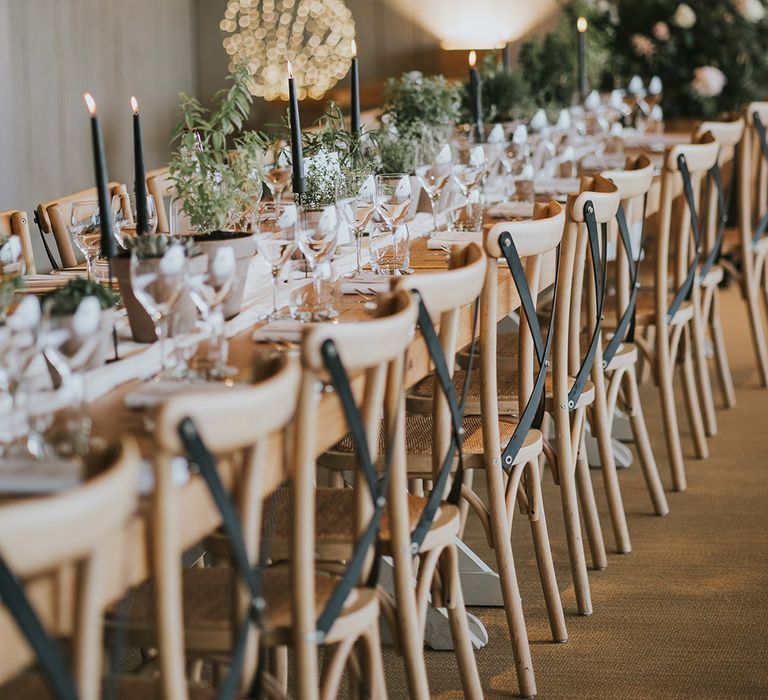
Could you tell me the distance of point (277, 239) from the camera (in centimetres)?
233

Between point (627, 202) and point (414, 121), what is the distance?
0.80 meters

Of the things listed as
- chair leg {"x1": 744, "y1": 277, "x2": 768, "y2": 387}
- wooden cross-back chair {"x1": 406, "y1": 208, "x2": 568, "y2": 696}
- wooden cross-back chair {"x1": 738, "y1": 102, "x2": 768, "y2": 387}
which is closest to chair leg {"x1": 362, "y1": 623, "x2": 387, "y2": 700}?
wooden cross-back chair {"x1": 406, "y1": 208, "x2": 568, "y2": 696}

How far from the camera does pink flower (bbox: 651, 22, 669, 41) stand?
7.06 meters

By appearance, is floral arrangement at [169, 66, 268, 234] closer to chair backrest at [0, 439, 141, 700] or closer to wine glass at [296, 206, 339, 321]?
wine glass at [296, 206, 339, 321]

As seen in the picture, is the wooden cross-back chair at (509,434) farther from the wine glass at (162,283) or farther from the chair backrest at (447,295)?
the wine glass at (162,283)

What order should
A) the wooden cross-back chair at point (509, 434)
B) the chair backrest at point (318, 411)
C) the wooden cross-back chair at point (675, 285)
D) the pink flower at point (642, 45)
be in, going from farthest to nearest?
the pink flower at point (642, 45), the wooden cross-back chair at point (675, 285), the wooden cross-back chair at point (509, 434), the chair backrest at point (318, 411)

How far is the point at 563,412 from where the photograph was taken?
286 cm

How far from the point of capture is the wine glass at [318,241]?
91.8 inches

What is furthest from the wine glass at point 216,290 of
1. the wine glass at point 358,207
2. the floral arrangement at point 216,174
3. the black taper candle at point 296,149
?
the wine glass at point 358,207

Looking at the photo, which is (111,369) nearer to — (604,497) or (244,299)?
(244,299)

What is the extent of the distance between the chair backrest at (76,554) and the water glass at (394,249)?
151cm

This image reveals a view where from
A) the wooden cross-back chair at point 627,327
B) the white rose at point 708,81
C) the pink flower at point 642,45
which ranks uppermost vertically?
the pink flower at point 642,45

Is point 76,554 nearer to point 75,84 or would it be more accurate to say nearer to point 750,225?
point 750,225

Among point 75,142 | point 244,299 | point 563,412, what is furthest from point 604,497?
point 75,142
